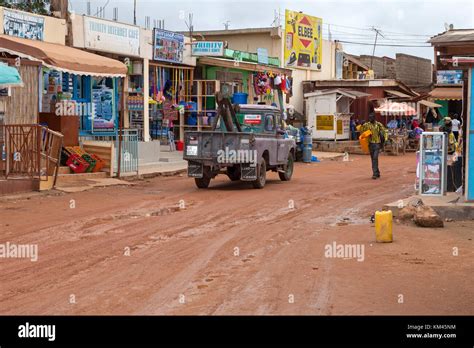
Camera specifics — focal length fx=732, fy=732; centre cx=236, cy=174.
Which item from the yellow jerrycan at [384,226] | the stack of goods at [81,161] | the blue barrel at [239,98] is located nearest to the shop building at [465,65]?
the yellow jerrycan at [384,226]

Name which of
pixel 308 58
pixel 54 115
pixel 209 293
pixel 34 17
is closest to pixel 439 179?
pixel 209 293

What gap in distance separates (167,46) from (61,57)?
9241 mm

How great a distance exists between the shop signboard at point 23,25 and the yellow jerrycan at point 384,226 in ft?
40.1

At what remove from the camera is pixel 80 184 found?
18359mm

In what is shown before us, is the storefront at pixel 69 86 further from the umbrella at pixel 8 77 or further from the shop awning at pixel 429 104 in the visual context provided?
the shop awning at pixel 429 104

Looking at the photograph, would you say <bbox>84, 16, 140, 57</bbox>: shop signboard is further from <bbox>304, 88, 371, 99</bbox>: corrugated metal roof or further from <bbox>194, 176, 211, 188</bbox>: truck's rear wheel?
<bbox>304, 88, 371, 99</bbox>: corrugated metal roof

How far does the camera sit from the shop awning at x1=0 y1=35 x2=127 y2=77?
16.9 m

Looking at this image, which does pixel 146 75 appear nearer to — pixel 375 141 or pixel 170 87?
pixel 170 87

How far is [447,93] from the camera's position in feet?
107

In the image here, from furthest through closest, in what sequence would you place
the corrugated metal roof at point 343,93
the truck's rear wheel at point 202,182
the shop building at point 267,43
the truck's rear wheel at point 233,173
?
the shop building at point 267,43
the corrugated metal roof at point 343,93
the truck's rear wheel at point 233,173
the truck's rear wheel at point 202,182

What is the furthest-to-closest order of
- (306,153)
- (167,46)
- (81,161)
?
1. (306,153)
2. (167,46)
3. (81,161)

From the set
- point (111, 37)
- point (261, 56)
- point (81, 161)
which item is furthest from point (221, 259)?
point (261, 56)

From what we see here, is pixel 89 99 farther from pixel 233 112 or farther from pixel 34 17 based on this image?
pixel 233 112

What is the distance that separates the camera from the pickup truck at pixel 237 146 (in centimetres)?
1794
